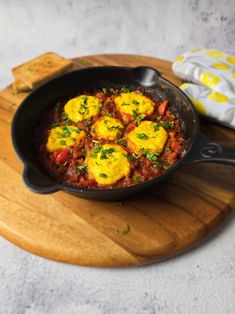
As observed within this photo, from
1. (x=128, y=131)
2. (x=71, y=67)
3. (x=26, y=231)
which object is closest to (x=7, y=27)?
(x=71, y=67)

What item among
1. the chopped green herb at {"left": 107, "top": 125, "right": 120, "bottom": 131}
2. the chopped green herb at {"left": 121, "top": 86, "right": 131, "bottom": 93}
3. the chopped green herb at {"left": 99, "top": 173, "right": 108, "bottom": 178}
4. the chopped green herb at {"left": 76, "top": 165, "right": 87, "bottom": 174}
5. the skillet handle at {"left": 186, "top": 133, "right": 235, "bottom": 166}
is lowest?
the chopped green herb at {"left": 76, "top": 165, "right": 87, "bottom": 174}

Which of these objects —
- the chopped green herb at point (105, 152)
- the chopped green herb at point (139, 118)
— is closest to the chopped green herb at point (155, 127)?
the chopped green herb at point (139, 118)

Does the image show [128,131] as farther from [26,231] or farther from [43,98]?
[26,231]

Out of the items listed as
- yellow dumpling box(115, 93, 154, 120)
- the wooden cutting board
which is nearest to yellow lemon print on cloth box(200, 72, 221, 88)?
yellow dumpling box(115, 93, 154, 120)

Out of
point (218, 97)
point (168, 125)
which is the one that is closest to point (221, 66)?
point (218, 97)

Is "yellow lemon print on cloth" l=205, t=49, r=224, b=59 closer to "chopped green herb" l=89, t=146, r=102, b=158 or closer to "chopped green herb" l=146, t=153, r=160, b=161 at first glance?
"chopped green herb" l=146, t=153, r=160, b=161
